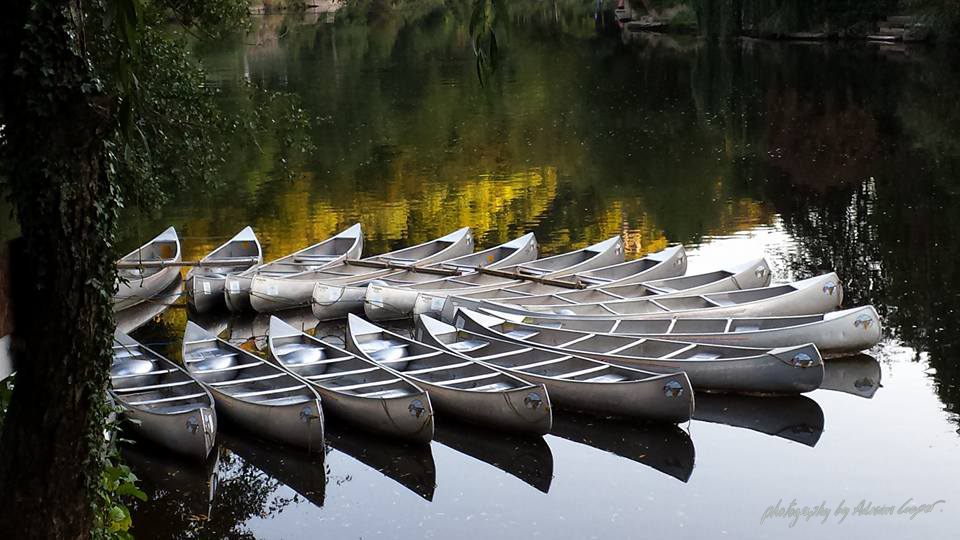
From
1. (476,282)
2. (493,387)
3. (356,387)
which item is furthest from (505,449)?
(476,282)

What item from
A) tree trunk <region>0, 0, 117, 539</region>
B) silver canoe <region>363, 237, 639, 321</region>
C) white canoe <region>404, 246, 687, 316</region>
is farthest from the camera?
silver canoe <region>363, 237, 639, 321</region>

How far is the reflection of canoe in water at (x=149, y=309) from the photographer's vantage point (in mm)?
18406

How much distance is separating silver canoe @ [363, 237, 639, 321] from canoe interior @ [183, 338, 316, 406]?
3077mm

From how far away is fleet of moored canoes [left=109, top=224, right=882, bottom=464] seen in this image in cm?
1289

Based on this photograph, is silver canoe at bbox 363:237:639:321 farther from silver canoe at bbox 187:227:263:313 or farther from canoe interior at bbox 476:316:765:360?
silver canoe at bbox 187:227:263:313

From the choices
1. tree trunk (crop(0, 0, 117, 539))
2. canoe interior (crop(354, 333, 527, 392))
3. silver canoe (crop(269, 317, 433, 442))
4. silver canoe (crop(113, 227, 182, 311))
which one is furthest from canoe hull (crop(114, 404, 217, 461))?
silver canoe (crop(113, 227, 182, 311))

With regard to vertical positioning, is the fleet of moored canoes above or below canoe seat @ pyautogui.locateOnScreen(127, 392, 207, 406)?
below

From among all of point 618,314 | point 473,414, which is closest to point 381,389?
point 473,414

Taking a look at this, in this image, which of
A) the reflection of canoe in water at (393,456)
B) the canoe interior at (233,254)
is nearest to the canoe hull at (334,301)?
the canoe interior at (233,254)

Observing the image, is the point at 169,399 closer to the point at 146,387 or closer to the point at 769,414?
the point at 146,387

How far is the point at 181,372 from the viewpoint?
13.7 m

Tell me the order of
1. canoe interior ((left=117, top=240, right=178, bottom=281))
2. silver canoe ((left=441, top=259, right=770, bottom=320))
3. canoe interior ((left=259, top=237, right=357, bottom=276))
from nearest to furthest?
silver canoe ((left=441, top=259, right=770, bottom=320)) → canoe interior ((left=259, top=237, right=357, bottom=276)) → canoe interior ((left=117, top=240, right=178, bottom=281))

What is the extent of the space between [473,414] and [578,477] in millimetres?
1384

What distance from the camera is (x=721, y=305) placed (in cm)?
1598
